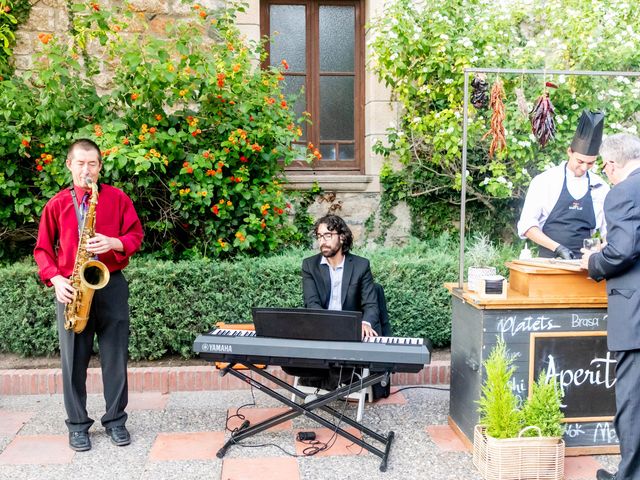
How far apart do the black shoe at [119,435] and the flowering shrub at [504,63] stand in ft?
13.1

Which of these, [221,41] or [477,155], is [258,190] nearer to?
[221,41]

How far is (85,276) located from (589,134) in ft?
10.7

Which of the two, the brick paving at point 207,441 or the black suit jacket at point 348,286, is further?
the black suit jacket at point 348,286

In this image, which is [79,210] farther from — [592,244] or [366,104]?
[366,104]

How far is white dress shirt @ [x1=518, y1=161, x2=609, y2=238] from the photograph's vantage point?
4500mm

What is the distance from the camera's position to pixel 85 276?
379cm

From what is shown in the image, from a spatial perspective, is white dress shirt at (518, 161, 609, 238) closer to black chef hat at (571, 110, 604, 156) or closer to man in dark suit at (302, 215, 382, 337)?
black chef hat at (571, 110, 604, 156)

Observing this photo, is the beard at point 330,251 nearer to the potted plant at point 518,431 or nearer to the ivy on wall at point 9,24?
the potted plant at point 518,431

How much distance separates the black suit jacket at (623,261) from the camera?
3.18 meters

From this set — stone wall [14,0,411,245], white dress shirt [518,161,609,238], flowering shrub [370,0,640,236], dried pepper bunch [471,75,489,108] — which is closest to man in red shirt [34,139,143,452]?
dried pepper bunch [471,75,489,108]

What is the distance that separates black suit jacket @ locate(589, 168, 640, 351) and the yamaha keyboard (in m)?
0.98

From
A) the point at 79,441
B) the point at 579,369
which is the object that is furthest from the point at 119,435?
the point at 579,369

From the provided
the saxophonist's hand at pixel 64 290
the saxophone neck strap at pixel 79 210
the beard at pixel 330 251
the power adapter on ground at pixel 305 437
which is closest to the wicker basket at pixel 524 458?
the power adapter on ground at pixel 305 437

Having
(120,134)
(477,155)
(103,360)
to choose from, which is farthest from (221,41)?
(103,360)
